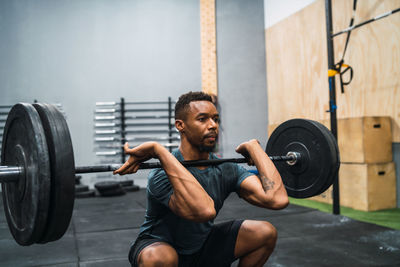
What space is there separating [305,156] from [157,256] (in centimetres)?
83

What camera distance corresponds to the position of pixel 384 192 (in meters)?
3.36

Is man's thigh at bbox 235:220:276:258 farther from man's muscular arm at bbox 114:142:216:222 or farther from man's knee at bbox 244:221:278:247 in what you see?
man's muscular arm at bbox 114:142:216:222

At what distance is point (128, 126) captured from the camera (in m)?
5.18

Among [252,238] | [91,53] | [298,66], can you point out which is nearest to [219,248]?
[252,238]

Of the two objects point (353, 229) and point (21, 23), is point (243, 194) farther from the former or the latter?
point (21, 23)

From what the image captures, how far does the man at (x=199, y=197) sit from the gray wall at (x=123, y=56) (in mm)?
3898


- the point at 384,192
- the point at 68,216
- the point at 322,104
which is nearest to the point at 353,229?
the point at 384,192

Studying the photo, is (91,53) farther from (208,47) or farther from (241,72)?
(241,72)

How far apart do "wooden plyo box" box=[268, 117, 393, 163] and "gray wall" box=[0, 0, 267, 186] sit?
81.4 inches

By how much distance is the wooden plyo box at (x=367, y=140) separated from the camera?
10.8 feet

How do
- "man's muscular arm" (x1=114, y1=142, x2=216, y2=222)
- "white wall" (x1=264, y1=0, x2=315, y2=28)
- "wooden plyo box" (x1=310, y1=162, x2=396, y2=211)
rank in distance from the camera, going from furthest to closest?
"white wall" (x1=264, y1=0, x2=315, y2=28)
"wooden plyo box" (x1=310, y1=162, x2=396, y2=211)
"man's muscular arm" (x1=114, y1=142, x2=216, y2=222)

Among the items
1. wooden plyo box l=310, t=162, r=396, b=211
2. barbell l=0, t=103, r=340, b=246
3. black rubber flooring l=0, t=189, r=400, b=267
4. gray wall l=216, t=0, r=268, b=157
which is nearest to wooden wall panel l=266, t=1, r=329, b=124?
gray wall l=216, t=0, r=268, b=157

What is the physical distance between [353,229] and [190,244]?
179 centimetres

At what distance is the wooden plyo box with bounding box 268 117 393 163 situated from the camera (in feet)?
10.8
